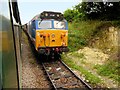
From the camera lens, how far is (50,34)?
12.4 metres

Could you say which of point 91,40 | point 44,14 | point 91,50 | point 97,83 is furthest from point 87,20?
point 97,83

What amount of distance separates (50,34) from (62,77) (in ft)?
10.7

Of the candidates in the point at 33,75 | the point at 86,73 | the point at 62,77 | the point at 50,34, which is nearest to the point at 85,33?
the point at 50,34

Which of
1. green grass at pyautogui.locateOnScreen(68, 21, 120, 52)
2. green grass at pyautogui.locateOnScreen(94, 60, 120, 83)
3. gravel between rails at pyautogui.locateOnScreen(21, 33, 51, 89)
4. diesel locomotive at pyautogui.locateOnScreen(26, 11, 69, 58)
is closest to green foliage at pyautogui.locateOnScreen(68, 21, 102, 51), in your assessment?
green grass at pyautogui.locateOnScreen(68, 21, 120, 52)

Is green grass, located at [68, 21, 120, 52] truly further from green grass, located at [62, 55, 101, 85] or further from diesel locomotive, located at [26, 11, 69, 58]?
green grass, located at [62, 55, 101, 85]

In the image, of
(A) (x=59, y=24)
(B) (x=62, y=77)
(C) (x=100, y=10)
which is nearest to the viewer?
(B) (x=62, y=77)

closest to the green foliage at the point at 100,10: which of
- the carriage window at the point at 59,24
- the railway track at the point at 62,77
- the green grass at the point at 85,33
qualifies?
the green grass at the point at 85,33

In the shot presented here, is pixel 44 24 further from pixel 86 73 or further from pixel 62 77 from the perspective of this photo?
pixel 86 73

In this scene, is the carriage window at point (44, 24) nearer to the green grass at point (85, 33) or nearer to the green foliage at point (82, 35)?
the green grass at point (85, 33)

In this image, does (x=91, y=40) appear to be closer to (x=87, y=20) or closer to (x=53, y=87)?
(x=87, y=20)

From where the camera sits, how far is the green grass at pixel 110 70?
948 centimetres

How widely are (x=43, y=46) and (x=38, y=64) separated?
3.24ft

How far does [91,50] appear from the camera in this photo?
49.2 feet

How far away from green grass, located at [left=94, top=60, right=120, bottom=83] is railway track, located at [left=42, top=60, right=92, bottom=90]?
1286 mm
